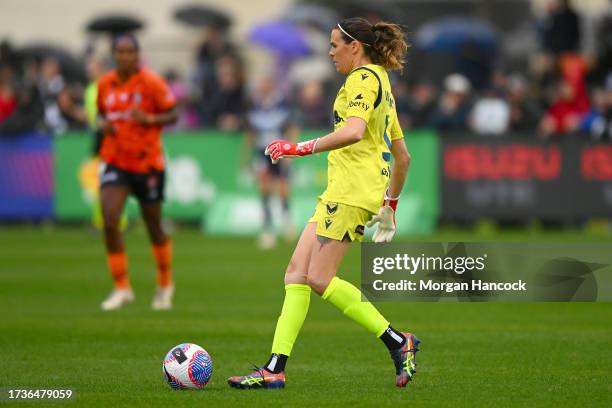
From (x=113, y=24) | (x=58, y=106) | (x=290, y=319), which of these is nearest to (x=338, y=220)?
(x=290, y=319)

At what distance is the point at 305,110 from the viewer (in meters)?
25.7

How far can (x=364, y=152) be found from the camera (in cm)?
906

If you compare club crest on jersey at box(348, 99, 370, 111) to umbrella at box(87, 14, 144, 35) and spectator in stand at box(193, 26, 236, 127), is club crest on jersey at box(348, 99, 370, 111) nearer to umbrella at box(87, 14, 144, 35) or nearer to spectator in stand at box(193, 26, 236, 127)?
spectator in stand at box(193, 26, 236, 127)

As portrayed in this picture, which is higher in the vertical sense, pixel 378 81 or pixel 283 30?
pixel 283 30

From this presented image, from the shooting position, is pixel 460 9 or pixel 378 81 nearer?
pixel 378 81

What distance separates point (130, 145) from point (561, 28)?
50.5 ft

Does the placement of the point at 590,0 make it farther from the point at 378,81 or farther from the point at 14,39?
the point at 378,81

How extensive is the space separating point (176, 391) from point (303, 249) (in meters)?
1.28

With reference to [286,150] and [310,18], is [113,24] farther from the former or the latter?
[286,150]

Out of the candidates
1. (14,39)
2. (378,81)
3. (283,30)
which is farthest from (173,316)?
(14,39)

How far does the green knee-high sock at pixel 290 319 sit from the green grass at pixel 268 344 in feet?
1.06

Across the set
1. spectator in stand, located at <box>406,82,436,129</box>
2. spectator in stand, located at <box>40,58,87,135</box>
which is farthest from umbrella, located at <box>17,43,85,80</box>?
spectator in stand, located at <box>406,82,436,129</box>

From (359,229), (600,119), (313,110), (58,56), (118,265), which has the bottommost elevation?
(118,265)

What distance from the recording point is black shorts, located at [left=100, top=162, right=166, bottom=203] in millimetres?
13859
